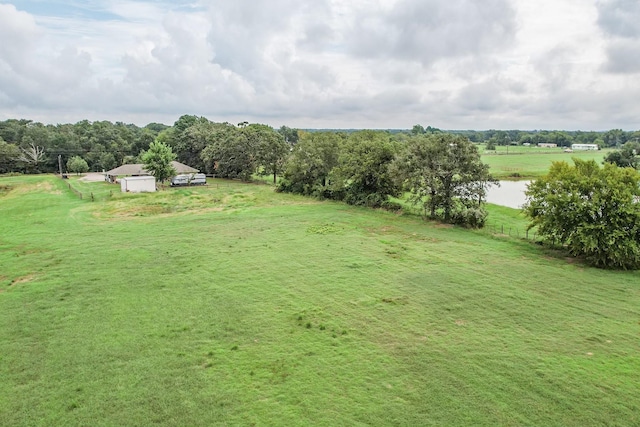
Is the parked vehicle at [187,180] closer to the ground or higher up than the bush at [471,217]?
higher up

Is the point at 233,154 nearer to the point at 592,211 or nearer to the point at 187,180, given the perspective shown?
the point at 187,180

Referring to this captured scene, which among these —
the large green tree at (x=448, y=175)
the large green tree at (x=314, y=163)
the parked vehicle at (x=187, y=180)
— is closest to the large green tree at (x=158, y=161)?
the parked vehicle at (x=187, y=180)

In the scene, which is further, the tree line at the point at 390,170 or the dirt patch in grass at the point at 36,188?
the dirt patch in grass at the point at 36,188

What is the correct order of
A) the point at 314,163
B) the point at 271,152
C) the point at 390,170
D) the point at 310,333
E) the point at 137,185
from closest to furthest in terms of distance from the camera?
the point at 310,333 < the point at 390,170 < the point at 314,163 < the point at 137,185 < the point at 271,152

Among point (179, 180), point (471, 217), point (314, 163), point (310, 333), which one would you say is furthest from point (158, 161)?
A: point (310, 333)

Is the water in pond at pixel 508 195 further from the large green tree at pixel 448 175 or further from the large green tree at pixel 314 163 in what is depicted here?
the large green tree at pixel 314 163

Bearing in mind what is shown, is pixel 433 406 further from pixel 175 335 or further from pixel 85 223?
pixel 85 223

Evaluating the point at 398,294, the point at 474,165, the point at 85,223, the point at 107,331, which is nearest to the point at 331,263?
the point at 398,294
